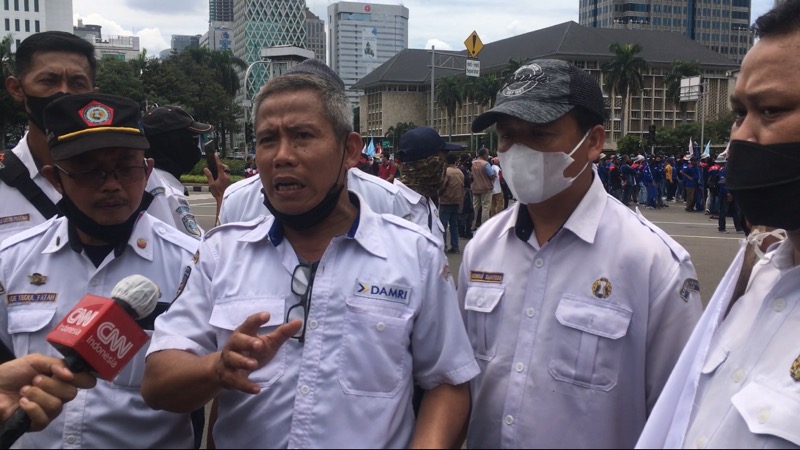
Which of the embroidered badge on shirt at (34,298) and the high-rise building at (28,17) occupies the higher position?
the high-rise building at (28,17)

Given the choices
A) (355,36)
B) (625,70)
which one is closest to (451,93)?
(625,70)

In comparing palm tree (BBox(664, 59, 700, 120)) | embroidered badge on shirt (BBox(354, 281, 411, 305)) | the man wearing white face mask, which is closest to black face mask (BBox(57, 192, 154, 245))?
embroidered badge on shirt (BBox(354, 281, 411, 305))

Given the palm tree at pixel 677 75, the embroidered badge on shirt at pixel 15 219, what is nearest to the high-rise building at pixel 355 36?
the palm tree at pixel 677 75

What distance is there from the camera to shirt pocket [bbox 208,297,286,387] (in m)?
2.12

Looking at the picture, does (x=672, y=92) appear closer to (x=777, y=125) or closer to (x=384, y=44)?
(x=777, y=125)

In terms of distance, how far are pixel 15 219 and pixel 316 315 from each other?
2.28 meters

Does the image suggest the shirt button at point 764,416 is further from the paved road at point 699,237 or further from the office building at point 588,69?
the office building at point 588,69

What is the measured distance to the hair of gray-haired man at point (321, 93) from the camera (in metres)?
2.31

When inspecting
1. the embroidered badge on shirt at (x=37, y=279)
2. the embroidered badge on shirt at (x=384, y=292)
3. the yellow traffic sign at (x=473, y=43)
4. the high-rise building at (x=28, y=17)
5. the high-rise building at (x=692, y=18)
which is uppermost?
the high-rise building at (x=692, y=18)

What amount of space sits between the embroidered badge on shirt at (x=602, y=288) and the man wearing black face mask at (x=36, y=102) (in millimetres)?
2749

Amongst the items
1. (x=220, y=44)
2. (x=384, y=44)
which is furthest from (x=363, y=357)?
(x=220, y=44)

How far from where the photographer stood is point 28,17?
10138cm

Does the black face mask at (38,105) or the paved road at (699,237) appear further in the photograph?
the paved road at (699,237)

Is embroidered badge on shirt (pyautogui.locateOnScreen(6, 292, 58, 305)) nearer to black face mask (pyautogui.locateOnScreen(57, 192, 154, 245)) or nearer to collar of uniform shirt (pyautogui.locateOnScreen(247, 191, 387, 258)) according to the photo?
black face mask (pyautogui.locateOnScreen(57, 192, 154, 245))
